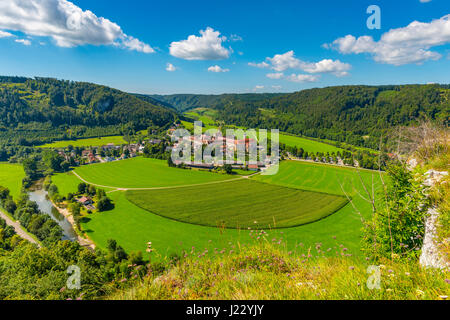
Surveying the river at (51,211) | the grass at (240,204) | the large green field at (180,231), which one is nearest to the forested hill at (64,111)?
the river at (51,211)

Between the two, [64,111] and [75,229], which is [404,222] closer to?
[75,229]

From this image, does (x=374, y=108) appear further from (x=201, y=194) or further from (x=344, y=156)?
(x=201, y=194)

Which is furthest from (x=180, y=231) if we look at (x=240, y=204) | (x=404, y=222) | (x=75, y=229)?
(x=404, y=222)

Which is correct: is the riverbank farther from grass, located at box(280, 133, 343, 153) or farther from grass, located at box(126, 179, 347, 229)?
grass, located at box(280, 133, 343, 153)
